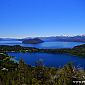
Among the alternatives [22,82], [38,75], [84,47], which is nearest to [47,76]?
[38,75]

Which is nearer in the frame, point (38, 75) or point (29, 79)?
point (29, 79)

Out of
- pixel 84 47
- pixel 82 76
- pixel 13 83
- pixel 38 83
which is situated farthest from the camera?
pixel 84 47

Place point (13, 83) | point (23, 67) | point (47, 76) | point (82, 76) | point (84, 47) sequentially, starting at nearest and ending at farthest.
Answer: point (13, 83), point (47, 76), point (23, 67), point (82, 76), point (84, 47)

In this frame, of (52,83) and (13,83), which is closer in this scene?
(52,83)

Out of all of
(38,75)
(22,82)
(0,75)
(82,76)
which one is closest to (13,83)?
(22,82)

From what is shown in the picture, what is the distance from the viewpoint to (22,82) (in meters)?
25.1

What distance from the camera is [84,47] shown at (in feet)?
325

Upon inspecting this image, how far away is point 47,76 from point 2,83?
4.86m

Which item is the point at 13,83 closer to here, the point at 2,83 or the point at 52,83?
the point at 2,83

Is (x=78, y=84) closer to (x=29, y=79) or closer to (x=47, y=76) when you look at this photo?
(x=47, y=76)

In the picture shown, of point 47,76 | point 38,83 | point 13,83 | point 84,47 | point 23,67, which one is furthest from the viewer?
point 84,47

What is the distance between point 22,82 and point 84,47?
250ft

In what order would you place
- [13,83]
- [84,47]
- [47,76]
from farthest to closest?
[84,47] → [47,76] → [13,83]

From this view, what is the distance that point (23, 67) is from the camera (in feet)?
95.1
